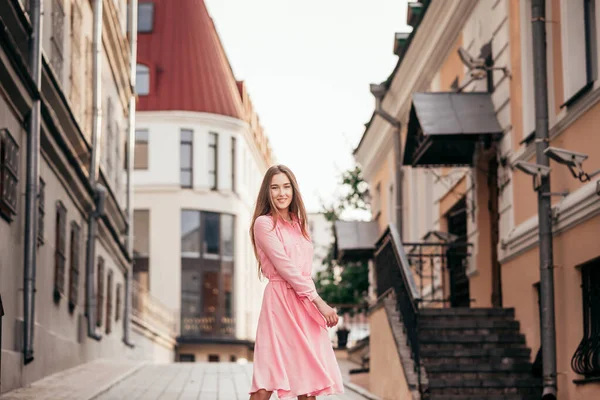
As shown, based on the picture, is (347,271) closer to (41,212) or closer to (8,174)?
(41,212)

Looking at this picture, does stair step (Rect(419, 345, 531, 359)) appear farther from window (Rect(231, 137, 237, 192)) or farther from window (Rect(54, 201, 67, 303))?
window (Rect(231, 137, 237, 192))

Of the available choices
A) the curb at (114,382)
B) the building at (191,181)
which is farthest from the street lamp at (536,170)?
the building at (191,181)

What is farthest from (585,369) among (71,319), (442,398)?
(71,319)

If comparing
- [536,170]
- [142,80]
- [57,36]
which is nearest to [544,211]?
[536,170]

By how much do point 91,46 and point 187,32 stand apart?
29.7 meters

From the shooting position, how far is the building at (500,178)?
11633 mm

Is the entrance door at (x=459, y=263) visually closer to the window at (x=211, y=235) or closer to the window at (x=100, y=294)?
the window at (x=100, y=294)

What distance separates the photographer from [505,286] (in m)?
14.8

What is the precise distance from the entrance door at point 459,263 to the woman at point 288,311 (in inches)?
449

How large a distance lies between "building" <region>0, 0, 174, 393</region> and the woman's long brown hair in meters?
1.93

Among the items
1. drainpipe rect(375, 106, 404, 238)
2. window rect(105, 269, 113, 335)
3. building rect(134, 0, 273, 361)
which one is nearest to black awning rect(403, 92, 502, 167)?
drainpipe rect(375, 106, 404, 238)

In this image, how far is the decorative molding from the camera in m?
11.1

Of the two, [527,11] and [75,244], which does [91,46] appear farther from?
[527,11]

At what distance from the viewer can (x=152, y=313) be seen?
42500mm
